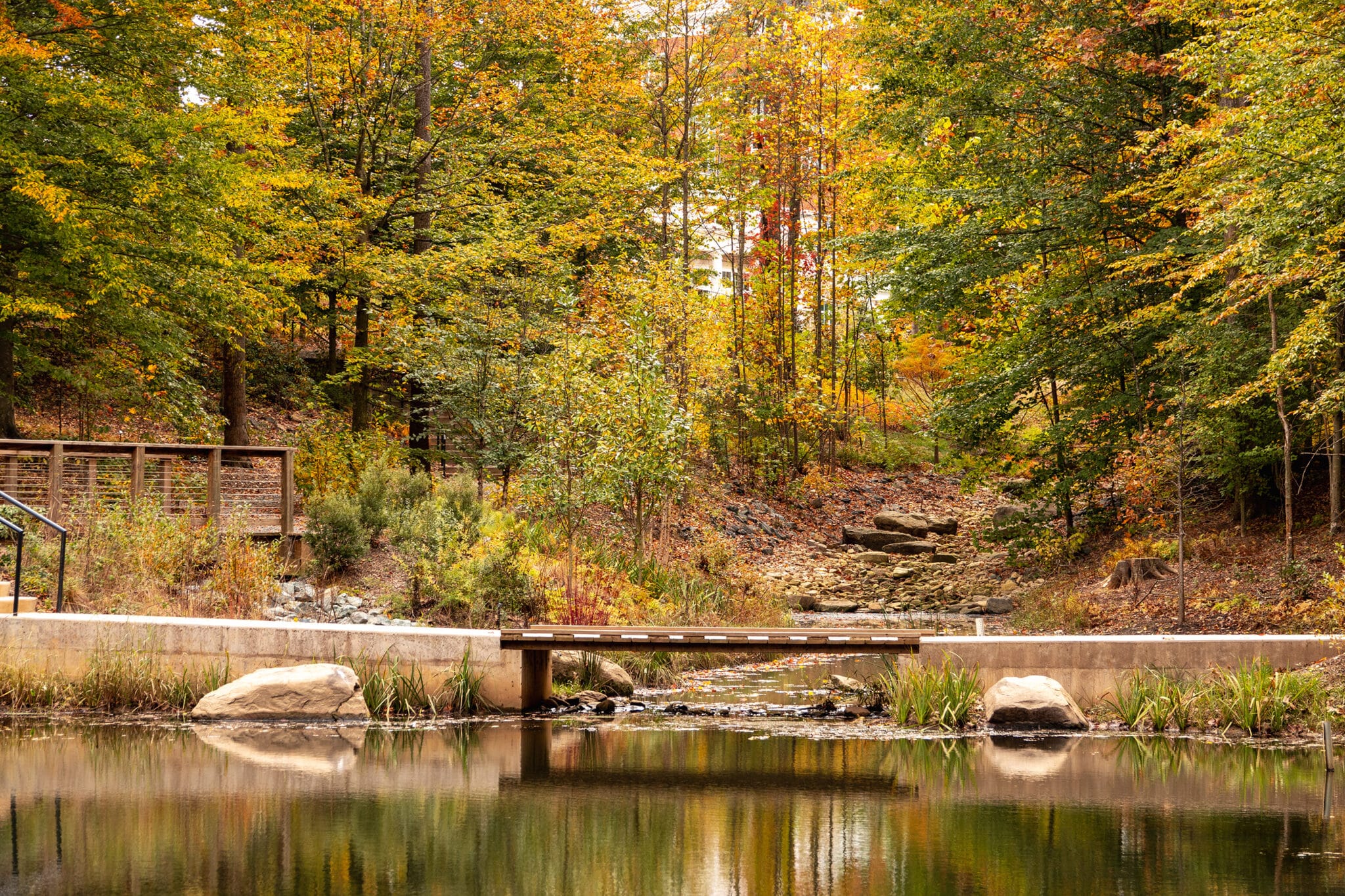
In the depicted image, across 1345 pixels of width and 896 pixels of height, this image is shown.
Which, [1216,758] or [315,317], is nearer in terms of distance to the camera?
[1216,758]

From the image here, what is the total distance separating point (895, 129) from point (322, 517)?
12.2 metres

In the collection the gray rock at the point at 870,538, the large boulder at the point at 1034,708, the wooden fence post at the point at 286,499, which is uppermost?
the wooden fence post at the point at 286,499

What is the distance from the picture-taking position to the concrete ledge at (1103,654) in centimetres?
1155

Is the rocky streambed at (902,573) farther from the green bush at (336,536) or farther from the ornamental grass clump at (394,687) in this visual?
the ornamental grass clump at (394,687)

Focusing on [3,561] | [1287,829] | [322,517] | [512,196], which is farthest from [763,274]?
[1287,829]

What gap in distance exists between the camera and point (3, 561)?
14.7 metres

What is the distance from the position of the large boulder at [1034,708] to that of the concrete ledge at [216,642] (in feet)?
14.9

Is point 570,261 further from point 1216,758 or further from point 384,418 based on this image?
point 1216,758

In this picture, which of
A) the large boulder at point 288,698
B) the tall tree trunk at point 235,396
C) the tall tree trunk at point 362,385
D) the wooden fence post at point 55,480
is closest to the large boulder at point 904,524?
the tall tree trunk at point 362,385

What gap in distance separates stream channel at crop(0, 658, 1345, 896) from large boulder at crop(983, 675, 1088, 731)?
251 millimetres

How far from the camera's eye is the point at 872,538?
2883 centimetres

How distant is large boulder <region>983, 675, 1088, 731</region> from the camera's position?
11406 millimetres

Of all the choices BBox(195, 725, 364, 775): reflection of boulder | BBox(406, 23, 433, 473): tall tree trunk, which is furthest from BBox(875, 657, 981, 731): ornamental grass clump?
BBox(406, 23, 433, 473): tall tree trunk

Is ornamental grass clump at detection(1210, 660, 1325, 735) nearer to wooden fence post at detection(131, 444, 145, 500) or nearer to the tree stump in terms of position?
the tree stump
